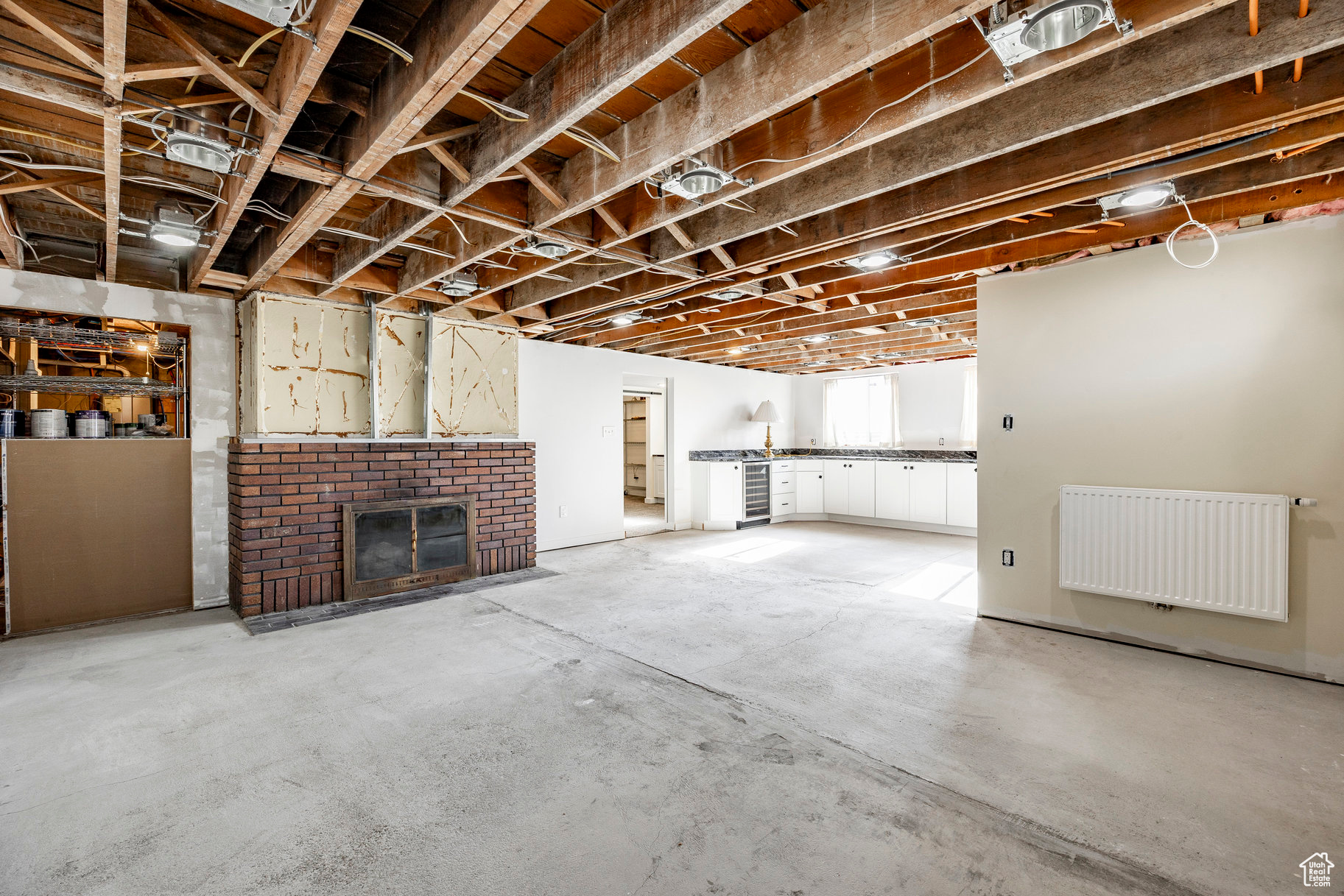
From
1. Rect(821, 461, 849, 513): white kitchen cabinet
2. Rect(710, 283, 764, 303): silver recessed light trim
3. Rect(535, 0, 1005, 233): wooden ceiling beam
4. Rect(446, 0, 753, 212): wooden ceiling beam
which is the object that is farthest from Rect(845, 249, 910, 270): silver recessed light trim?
Rect(821, 461, 849, 513): white kitchen cabinet

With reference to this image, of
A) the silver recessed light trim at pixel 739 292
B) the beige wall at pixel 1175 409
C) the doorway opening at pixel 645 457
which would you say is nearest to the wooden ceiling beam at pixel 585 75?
the silver recessed light trim at pixel 739 292

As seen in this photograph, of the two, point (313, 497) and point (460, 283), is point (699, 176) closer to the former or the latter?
point (460, 283)

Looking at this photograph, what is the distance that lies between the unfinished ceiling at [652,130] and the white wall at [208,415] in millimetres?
334

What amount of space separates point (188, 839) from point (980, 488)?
430 centimetres

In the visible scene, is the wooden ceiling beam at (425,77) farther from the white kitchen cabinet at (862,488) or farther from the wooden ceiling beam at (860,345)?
the white kitchen cabinet at (862,488)

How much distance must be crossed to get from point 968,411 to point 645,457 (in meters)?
5.39

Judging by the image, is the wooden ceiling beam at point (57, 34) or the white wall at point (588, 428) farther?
the white wall at point (588, 428)

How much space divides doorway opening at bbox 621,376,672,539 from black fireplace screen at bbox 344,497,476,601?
2714mm

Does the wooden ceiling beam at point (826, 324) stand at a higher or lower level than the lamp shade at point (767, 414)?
higher

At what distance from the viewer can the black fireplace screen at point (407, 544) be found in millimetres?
4441

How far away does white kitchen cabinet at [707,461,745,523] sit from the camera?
7.61m

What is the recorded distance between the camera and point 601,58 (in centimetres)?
175

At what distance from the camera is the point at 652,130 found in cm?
225

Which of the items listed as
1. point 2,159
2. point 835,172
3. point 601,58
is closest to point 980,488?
point 835,172
